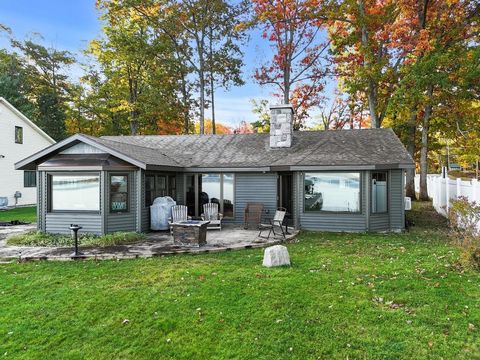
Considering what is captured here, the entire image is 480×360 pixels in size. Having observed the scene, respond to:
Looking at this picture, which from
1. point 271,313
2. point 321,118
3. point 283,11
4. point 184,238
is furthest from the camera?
point 321,118

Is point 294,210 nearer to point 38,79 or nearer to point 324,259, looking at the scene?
point 324,259

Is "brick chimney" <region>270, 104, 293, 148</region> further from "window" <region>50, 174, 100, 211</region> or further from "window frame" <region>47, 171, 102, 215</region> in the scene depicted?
"window" <region>50, 174, 100, 211</region>

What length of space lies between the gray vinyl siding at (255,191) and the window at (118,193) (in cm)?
399

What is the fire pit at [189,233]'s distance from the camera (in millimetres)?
8141

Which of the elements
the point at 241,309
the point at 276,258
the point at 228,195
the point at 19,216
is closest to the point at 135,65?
the point at 19,216

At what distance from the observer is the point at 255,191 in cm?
1172

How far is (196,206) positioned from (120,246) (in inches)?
168

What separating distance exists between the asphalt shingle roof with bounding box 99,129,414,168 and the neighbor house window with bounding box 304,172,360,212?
0.53 meters

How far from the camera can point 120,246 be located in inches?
327

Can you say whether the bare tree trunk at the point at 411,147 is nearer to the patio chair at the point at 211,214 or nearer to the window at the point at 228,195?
the window at the point at 228,195

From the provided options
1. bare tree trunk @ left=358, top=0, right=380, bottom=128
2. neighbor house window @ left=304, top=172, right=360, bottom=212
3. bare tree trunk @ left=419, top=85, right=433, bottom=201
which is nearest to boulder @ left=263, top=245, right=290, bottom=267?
neighbor house window @ left=304, top=172, right=360, bottom=212

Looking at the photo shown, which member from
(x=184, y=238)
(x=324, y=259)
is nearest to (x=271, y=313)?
(x=324, y=259)

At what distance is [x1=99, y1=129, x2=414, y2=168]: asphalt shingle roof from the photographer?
34.7 feet

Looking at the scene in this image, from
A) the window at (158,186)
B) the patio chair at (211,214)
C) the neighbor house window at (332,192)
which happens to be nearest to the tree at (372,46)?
the neighbor house window at (332,192)
